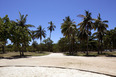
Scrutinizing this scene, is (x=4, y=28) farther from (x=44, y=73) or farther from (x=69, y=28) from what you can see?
(x=69, y=28)

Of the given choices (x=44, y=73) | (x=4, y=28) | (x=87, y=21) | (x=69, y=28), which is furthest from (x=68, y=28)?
(x=44, y=73)

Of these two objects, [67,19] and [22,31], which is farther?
[67,19]

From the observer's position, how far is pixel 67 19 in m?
33.2

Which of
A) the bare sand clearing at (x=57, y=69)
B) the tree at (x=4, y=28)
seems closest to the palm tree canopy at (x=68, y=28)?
the tree at (x=4, y=28)

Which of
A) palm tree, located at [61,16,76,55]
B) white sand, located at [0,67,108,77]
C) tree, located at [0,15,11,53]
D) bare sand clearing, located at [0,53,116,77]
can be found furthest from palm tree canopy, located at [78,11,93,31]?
white sand, located at [0,67,108,77]

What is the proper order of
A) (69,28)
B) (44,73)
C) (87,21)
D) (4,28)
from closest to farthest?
(44,73) < (4,28) < (87,21) < (69,28)

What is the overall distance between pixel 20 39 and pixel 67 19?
18.8 m

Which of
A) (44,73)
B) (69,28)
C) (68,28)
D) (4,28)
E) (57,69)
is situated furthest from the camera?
(68,28)

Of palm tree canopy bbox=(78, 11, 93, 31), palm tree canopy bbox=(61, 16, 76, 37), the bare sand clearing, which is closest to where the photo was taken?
the bare sand clearing

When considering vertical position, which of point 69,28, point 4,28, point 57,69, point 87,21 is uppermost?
point 87,21

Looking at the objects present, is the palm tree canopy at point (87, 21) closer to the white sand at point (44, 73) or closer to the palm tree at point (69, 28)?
the palm tree at point (69, 28)

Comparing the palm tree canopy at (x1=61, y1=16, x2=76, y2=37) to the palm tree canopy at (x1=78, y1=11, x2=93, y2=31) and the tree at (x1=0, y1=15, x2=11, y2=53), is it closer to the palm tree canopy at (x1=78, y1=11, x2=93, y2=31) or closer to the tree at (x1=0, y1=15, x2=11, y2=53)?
the palm tree canopy at (x1=78, y1=11, x2=93, y2=31)

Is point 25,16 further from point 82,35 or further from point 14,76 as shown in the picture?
point 14,76

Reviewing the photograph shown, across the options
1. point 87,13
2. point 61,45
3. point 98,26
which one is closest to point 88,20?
point 87,13
